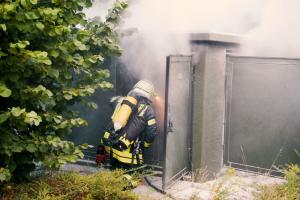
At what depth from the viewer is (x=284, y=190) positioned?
5234 millimetres

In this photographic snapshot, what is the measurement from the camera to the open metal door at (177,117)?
19.0ft

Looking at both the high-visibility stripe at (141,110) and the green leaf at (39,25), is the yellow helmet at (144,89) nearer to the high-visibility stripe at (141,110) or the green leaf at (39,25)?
the high-visibility stripe at (141,110)

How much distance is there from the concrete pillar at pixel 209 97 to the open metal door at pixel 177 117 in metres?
0.13

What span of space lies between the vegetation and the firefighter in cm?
183

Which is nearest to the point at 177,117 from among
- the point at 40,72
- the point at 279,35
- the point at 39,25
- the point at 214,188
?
the point at 214,188

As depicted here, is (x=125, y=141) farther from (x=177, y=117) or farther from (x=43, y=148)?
(x=43, y=148)

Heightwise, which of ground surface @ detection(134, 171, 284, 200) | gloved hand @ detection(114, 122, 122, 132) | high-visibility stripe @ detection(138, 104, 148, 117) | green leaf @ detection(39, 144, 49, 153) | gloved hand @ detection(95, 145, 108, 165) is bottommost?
ground surface @ detection(134, 171, 284, 200)

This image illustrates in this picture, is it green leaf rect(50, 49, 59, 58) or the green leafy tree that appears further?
green leaf rect(50, 49, 59, 58)

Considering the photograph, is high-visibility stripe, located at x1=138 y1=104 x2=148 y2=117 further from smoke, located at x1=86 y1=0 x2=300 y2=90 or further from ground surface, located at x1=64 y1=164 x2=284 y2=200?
ground surface, located at x1=64 y1=164 x2=284 y2=200

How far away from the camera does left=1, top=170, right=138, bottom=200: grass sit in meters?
4.53

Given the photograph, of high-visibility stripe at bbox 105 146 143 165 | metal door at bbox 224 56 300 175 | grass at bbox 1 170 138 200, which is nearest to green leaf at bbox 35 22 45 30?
grass at bbox 1 170 138 200

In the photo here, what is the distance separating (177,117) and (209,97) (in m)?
0.70

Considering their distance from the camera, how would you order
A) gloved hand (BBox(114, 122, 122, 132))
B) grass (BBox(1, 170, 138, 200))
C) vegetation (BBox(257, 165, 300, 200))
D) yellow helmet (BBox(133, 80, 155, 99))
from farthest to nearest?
yellow helmet (BBox(133, 80, 155, 99))
gloved hand (BBox(114, 122, 122, 132))
vegetation (BBox(257, 165, 300, 200))
grass (BBox(1, 170, 138, 200))

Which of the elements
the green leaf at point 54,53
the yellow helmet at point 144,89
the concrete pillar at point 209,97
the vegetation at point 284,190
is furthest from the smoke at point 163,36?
the vegetation at point 284,190
